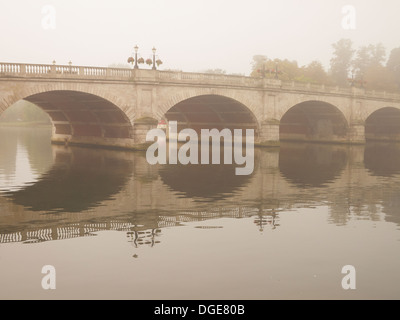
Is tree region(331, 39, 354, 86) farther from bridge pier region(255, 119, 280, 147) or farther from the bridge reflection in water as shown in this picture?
the bridge reflection in water

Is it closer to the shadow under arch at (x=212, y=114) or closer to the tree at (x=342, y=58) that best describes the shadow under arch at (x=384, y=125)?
the shadow under arch at (x=212, y=114)

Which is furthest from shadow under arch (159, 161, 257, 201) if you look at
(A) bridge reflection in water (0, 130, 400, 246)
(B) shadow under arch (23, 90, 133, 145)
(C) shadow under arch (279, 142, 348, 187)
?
(B) shadow under arch (23, 90, 133, 145)

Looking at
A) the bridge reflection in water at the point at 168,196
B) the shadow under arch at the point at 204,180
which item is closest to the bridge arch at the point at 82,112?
the bridge reflection in water at the point at 168,196

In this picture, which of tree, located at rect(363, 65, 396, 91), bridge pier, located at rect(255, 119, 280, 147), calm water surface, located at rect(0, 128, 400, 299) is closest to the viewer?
calm water surface, located at rect(0, 128, 400, 299)

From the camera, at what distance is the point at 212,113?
2215 inches

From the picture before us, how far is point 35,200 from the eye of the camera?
61.1 feet

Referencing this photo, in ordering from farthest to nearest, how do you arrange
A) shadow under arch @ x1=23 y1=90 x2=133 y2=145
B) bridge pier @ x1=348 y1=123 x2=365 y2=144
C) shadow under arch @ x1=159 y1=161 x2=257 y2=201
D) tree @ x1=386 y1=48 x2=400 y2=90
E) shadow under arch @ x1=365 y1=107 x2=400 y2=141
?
tree @ x1=386 y1=48 x2=400 y2=90
shadow under arch @ x1=365 y1=107 x2=400 y2=141
bridge pier @ x1=348 y1=123 x2=365 y2=144
shadow under arch @ x1=23 y1=90 x2=133 y2=145
shadow under arch @ x1=159 y1=161 x2=257 y2=201

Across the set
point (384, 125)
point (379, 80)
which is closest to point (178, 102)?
point (384, 125)

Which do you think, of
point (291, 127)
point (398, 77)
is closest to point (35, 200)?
point (291, 127)

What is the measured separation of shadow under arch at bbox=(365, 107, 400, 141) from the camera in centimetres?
7175

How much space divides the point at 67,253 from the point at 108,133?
113ft

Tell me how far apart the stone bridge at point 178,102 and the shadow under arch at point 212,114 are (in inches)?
4.6

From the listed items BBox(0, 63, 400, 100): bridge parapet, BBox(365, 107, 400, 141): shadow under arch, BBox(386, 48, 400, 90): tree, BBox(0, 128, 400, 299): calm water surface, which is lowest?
BBox(365, 107, 400, 141): shadow under arch

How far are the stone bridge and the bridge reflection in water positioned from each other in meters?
6.97
